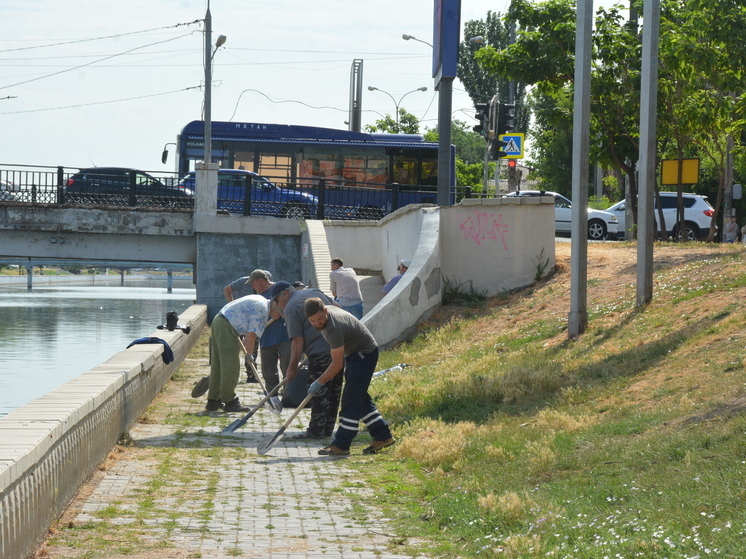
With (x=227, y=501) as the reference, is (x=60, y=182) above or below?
above

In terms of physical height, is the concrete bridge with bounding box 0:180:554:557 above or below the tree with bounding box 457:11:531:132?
below

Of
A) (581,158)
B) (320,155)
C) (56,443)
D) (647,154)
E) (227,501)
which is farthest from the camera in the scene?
(320,155)

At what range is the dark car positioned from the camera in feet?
92.1

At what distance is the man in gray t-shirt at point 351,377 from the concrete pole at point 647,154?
19.2 feet

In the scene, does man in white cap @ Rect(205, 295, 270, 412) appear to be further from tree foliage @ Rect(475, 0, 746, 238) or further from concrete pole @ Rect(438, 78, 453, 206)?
tree foliage @ Rect(475, 0, 746, 238)

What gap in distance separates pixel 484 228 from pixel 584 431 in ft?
34.9

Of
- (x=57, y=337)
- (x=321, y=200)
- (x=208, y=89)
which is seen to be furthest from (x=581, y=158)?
(x=57, y=337)

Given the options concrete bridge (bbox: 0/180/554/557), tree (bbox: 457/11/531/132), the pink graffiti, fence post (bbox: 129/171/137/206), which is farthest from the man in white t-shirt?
tree (bbox: 457/11/531/132)

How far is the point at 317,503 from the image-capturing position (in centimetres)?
682

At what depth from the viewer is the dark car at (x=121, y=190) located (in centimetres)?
2806

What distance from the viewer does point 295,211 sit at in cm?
2911

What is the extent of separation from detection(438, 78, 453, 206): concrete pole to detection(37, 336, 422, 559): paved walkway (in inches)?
400

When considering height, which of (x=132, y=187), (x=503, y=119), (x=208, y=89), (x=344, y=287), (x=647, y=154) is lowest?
(x=344, y=287)

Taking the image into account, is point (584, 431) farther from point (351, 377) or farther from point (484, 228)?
point (484, 228)
